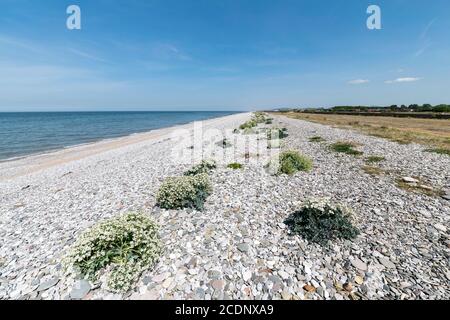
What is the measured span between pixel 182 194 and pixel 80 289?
3.40m

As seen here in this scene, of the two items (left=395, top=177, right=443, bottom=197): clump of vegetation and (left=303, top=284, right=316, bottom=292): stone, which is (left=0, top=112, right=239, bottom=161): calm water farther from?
(left=395, top=177, right=443, bottom=197): clump of vegetation

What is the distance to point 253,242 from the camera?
5.10m

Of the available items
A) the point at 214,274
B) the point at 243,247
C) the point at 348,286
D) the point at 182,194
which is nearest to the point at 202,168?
the point at 182,194

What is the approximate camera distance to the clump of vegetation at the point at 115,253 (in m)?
3.93

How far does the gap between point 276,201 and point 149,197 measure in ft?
15.0

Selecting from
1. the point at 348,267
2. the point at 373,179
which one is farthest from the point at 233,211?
the point at 373,179

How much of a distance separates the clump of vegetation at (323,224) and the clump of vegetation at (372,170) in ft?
17.5

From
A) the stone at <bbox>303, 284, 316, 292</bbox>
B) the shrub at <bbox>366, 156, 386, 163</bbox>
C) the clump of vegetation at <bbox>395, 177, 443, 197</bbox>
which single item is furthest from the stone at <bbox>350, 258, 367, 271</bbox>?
the shrub at <bbox>366, 156, 386, 163</bbox>

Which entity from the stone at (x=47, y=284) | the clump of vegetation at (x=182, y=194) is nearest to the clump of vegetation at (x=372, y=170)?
the clump of vegetation at (x=182, y=194)

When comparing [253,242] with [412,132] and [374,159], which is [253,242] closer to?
[374,159]

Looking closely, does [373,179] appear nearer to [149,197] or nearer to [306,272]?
[306,272]

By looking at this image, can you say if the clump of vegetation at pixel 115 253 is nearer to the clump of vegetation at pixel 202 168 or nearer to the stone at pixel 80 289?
the stone at pixel 80 289

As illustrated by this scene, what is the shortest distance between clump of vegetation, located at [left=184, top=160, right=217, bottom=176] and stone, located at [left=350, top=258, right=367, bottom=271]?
23.0 feet

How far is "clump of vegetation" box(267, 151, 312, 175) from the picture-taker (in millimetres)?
10258
